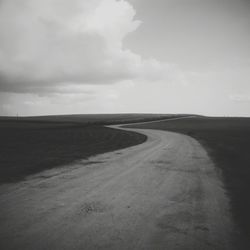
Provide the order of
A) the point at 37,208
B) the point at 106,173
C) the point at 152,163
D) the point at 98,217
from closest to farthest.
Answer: the point at 98,217 → the point at 37,208 → the point at 106,173 → the point at 152,163

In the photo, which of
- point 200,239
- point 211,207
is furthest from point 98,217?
point 211,207

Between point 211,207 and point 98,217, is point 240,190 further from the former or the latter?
point 98,217

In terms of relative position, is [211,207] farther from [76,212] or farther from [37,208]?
Result: [37,208]

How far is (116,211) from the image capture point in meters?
5.80

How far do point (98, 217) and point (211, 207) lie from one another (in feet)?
11.0

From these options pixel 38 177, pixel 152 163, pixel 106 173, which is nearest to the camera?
pixel 38 177

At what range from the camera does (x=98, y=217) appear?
212 inches

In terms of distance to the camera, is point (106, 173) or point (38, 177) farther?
point (106, 173)

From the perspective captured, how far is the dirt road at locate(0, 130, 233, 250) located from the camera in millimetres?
4348

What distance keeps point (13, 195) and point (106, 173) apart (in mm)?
4238

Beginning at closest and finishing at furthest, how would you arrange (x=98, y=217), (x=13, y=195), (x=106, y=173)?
(x=98, y=217) → (x=13, y=195) → (x=106, y=173)

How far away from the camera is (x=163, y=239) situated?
174 inches

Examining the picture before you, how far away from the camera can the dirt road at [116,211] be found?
4348 millimetres

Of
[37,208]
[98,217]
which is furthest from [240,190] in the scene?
[37,208]
